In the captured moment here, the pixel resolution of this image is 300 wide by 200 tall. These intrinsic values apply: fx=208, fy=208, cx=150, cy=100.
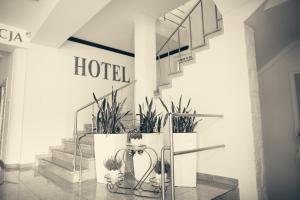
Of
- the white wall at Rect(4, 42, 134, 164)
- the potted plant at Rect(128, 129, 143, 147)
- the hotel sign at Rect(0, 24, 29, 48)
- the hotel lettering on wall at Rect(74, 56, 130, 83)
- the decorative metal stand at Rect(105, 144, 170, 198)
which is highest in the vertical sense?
the hotel sign at Rect(0, 24, 29, 48)

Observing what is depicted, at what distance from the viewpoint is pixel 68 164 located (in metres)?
3.36

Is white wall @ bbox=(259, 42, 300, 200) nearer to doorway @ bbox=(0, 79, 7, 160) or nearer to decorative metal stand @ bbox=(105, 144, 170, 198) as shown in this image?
decorative metal stand @ bbox=(105, 144, 170, 198)

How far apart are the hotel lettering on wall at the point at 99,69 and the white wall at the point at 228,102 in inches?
122

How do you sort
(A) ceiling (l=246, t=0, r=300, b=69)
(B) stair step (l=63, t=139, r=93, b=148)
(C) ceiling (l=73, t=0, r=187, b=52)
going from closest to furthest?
(A) ceiling (l=246, t=0, r=300, b=69), (B) stair step (l=63, t=139, r=93, b=148), (C) ceiling (l=73, t=0, r=187, b=52)

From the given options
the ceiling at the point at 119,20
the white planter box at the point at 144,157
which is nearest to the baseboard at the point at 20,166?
the white planter box at the point at 144,157

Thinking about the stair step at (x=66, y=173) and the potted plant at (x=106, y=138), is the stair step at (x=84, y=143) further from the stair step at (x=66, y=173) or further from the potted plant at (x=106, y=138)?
the potted plant at (x=106, y=138)

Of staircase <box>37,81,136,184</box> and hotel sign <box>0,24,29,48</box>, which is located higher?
hotel sign <box>0,24,29,48</box>

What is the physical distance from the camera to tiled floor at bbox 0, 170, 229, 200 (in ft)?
7.20

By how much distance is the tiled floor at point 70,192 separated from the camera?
7.20ft

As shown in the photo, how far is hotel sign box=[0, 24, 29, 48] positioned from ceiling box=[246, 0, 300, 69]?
416 centimetres

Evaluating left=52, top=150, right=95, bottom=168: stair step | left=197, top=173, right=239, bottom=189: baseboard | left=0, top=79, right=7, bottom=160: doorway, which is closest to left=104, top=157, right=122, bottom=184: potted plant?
left=52, top=150, right=95, bottom=168: stair step

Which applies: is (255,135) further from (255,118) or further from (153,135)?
(153,135)

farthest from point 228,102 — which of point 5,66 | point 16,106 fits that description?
point 5,66

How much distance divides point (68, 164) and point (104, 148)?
39.9 inches
